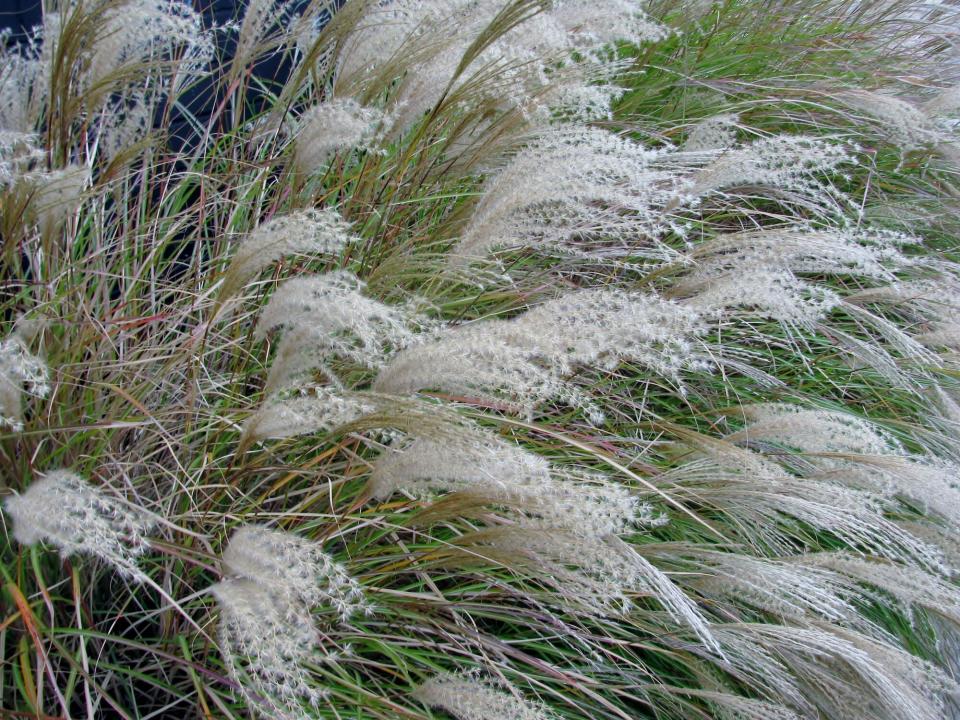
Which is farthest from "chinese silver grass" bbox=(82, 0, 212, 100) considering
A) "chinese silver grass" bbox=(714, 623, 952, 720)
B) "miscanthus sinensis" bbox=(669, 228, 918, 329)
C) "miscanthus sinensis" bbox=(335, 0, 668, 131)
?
"chinese silver grass" bbox=(714, 623, 952, 720)

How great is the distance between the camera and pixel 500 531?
53.8 inches

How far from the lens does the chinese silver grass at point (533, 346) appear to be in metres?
1.21

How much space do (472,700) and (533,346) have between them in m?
0.51

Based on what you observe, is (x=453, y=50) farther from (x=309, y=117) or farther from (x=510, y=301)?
(x=510, y=301)

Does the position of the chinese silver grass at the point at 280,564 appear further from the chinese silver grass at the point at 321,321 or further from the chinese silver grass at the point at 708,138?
the chinese silver grass at the point at 708,138

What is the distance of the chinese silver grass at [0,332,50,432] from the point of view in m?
1.25

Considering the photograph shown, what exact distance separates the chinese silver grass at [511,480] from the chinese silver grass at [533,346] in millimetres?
86

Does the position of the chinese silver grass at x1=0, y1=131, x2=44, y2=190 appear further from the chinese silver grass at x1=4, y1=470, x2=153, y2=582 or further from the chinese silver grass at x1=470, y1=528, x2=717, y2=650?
the chinese silver grass at x1=470, y1=528, x2=717, y2=650

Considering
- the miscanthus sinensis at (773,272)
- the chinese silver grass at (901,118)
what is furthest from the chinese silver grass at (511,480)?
the chinese silver grass at (901,118)

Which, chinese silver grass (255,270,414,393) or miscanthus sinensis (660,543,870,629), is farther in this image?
miscanthus sinensis (660,543,870,629)

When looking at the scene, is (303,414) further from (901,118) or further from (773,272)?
(901,118)

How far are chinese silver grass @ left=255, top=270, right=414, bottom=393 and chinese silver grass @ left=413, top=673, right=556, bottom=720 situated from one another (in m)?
0.49

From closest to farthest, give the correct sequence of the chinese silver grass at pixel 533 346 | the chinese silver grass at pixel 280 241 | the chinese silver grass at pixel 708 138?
1. the chinese silver grass at pixel 533 346
2. the chinese silver grass at pixel 280 241
3. the chinese silver grass at pixel 708 138

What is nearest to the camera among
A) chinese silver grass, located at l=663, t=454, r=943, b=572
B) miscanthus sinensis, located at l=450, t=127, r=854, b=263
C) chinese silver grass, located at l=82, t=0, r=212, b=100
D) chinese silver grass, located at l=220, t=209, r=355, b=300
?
chinese silver grass, located at l=220, t=209, r=355, b=300
